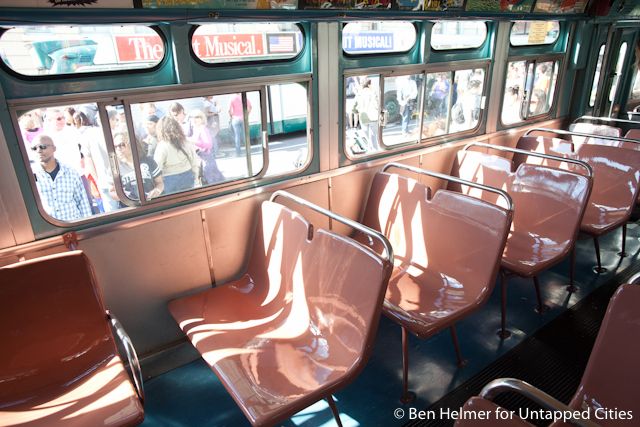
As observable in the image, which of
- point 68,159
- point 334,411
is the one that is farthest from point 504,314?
point 68,159

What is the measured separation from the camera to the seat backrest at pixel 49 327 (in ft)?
6.50

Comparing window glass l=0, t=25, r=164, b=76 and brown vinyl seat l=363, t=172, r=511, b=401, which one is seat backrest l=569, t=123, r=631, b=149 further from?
window glass l=0, t=25, r=164, b=76

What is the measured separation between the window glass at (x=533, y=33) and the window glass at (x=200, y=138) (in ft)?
10.2

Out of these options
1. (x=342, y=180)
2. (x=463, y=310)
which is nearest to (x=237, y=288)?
(x=342, y=180)

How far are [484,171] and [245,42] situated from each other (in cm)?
233

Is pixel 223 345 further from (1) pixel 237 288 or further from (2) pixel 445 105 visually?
(2) pixel 445 105

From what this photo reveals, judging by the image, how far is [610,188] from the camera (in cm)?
399

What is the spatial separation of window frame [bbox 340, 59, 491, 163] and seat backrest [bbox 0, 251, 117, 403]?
1979mm

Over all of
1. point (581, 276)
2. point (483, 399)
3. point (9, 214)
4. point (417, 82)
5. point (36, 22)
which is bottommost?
point (581, 276)

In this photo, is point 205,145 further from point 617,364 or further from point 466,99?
point 466,99

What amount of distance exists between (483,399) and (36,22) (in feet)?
7.43

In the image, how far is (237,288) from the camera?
2830 mm

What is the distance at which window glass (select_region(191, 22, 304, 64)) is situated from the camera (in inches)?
96.7

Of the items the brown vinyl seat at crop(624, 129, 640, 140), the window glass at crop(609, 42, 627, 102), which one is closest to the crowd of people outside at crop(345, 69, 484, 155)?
the brown vinyl seat at crop(624, 129, 640, 140)
